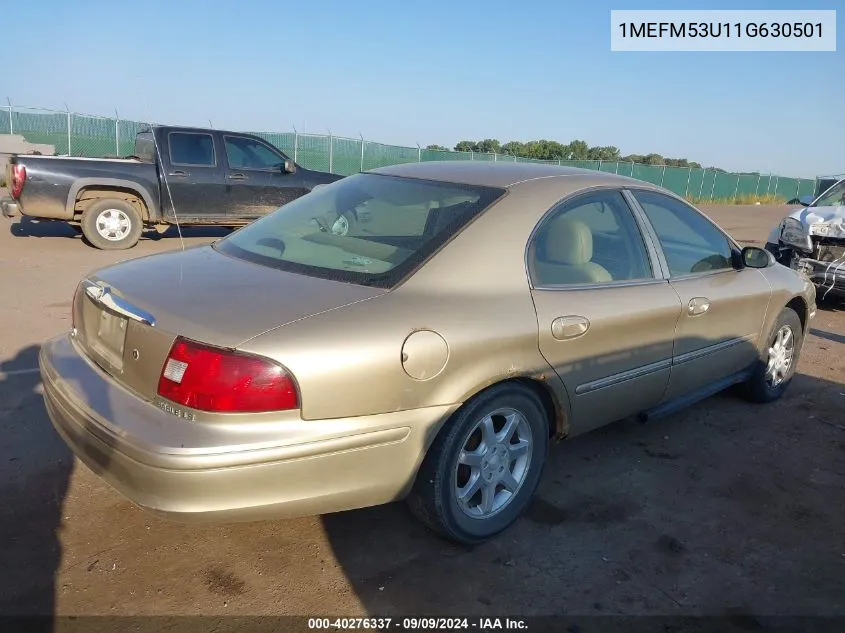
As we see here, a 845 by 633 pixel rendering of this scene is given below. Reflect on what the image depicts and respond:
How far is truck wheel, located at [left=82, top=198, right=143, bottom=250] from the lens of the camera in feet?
33.0

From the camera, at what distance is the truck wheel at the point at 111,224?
1005cm

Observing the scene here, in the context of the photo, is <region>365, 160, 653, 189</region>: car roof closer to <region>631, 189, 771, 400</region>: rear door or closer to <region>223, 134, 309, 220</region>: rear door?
<region>631, 189, 771, 400</region>: rear door

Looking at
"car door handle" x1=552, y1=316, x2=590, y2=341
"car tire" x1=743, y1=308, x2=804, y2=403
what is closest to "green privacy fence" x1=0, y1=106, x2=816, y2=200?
"car tire" x1=743, y1=308, x2=804, y2=403

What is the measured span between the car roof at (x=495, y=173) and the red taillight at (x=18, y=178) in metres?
7.53

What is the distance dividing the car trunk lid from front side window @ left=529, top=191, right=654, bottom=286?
3.09ft

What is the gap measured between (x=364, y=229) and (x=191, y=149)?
819 centimetres

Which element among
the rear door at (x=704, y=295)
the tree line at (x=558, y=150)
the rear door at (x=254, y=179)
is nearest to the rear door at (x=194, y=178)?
the rear door at (x=254, y=179)

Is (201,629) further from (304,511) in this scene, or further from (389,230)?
(389,230)

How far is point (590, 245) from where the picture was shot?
3479 millimetres

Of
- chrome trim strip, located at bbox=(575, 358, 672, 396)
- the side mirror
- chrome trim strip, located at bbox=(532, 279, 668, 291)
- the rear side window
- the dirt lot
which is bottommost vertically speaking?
the dirt lot

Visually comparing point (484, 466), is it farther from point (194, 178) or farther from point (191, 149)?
point (191, 149)

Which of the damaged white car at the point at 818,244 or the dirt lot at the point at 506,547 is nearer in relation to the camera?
the dirt lot at the point at 506,547

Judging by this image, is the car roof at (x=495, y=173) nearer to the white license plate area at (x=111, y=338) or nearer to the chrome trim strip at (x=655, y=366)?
the chrome trim strip at (x=655, y=366)

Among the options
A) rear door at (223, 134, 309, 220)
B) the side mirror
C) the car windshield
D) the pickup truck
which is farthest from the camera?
rear door at (223, 134, 309, 220)
